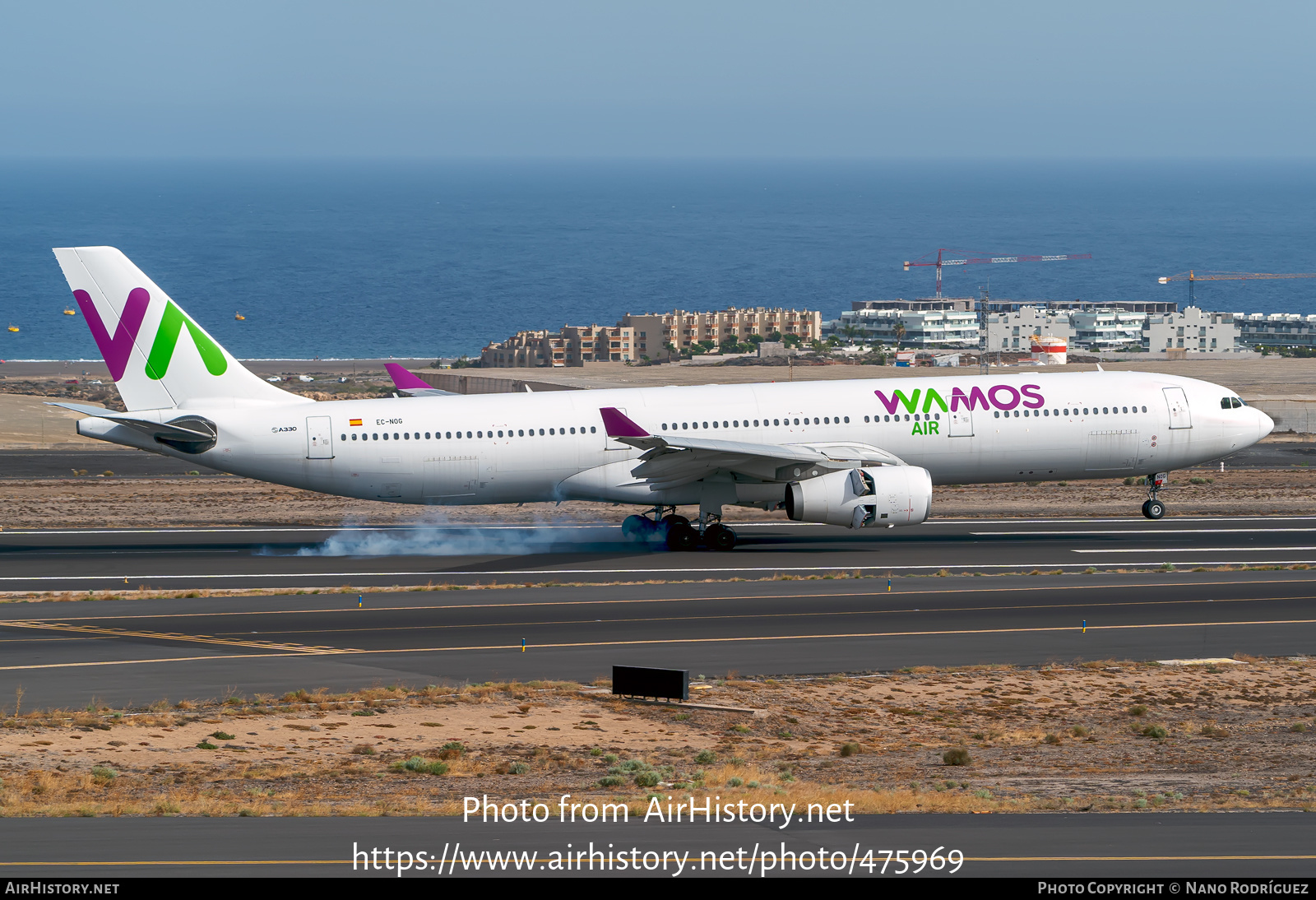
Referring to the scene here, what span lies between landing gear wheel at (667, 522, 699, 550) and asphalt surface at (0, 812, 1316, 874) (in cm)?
2846

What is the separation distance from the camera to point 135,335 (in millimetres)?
44656

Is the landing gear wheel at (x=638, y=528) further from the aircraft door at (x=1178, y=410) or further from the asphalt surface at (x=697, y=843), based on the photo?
the asphalt surface at (x=697, y=843)

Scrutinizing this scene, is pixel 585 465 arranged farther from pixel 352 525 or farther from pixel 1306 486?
pixel 1306 486

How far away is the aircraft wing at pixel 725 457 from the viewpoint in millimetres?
43312

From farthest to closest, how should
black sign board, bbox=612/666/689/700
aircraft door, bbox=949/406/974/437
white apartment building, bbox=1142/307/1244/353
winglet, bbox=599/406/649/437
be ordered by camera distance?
1. white apartment building, bbox=1142/307/1244/353
2. aircraft door, bbox=949/406/974/437
3. winglet, bbox=599/406/649/437
4. black sign board, bbox=612/666/689/700

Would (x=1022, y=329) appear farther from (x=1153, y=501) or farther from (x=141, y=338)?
(x=141, y=338)

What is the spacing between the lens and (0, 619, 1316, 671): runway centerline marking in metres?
31.0

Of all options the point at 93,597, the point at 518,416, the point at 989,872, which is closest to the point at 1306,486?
the point at 518,416

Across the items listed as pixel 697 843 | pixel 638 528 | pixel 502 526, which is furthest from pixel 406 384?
pixel 697 843

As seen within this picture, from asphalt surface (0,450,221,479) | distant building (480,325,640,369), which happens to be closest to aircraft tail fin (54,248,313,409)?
asphalt surface (0,450,221,479)

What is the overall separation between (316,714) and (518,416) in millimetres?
20315

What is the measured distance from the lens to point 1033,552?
153 ft

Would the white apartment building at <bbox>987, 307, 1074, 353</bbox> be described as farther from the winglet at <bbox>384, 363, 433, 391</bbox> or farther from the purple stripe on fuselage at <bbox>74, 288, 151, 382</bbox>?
the purple stripe on fuselage at <bbox>74, 288, 151, 382</bbox>

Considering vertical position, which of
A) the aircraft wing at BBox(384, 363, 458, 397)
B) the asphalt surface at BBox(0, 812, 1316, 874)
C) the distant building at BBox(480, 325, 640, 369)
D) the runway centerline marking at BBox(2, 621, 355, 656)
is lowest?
the asphalt surface at BBox(0, 812, 1316, 874)
